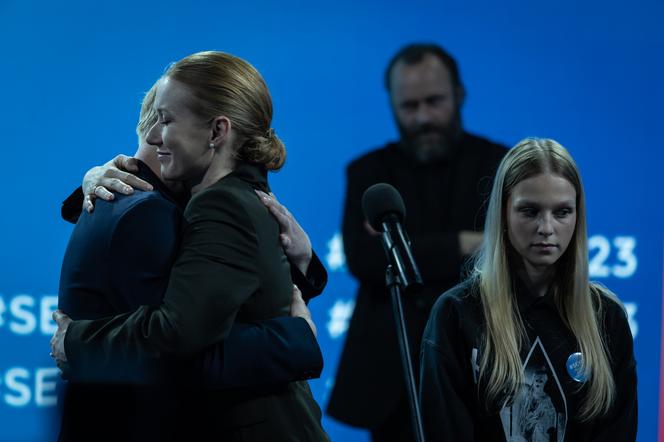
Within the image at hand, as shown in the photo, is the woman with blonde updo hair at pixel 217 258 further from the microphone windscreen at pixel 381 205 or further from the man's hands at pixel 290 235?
the microphone windscreen at pixel 381 205

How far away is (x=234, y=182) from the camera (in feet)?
6.59

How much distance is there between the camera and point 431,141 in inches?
171

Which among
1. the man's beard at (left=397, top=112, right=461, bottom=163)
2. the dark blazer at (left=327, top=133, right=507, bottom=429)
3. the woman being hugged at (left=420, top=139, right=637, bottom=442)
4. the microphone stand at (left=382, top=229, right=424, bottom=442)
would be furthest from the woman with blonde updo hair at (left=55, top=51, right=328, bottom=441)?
the man's beard at (left=397, top=112, right=461, bottom=163)

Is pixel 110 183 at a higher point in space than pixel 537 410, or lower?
higher

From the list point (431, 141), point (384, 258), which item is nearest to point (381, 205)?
point (384, 258)

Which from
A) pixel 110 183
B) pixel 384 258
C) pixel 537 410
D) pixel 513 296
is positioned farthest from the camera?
pixel 384 258

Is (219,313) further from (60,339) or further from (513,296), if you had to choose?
(513,296)

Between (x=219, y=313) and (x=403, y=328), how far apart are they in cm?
50

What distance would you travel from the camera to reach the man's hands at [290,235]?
2066mm

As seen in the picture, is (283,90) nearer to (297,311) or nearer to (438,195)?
(438,195)

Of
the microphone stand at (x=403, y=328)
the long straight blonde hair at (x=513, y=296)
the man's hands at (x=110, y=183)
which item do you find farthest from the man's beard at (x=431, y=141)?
the man's hands at (x=110, y=183)

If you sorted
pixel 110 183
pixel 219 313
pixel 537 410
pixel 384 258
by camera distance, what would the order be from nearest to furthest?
pixel 219 313 < pixel 110 183 < pixel 537 410 < pixel 384 258

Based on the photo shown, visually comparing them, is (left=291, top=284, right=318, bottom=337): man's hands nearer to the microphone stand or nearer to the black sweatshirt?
the microphone stand

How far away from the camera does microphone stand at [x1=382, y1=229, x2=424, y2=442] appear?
83.1 inches
